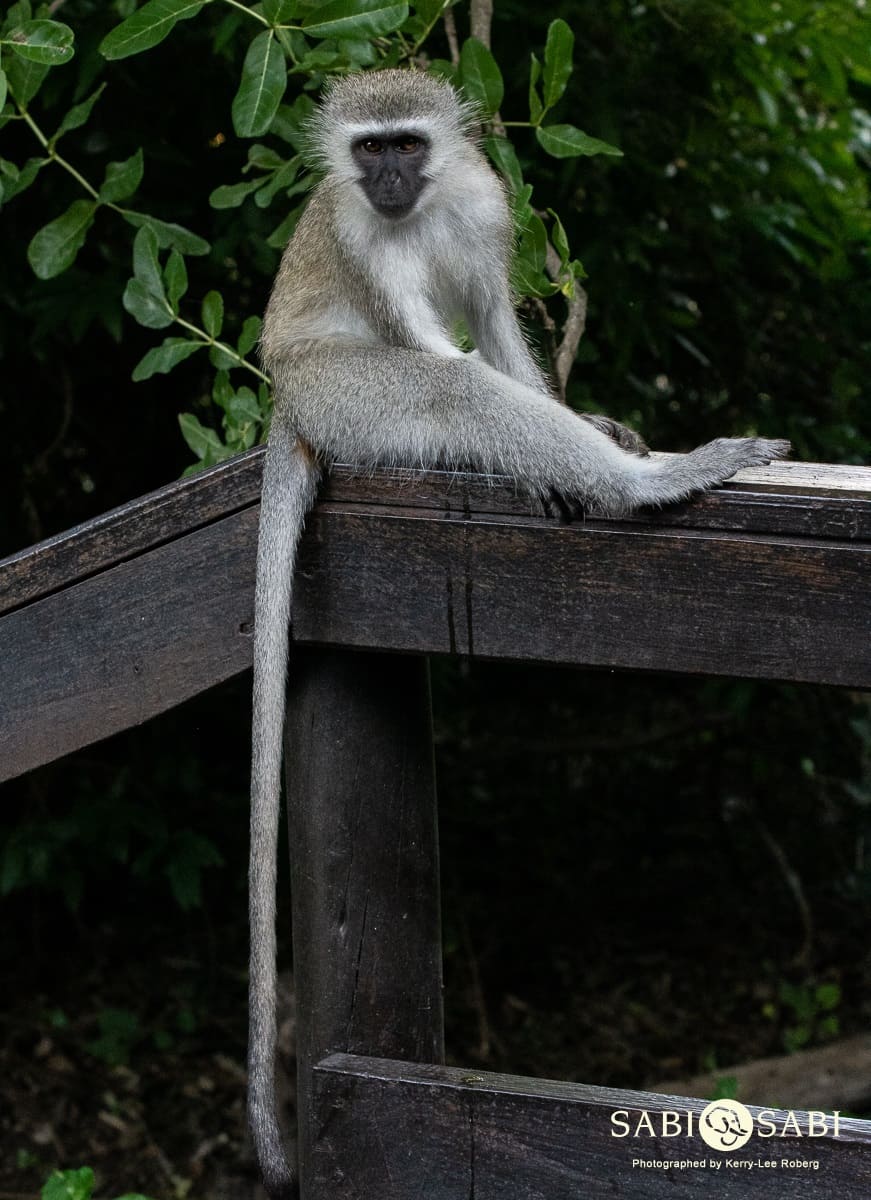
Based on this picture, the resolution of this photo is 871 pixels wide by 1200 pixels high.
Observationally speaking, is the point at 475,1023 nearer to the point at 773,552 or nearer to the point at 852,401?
the point at 852,401

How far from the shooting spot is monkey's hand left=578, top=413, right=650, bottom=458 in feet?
8.69

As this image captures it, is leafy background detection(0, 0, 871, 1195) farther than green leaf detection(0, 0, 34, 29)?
Answer: Yes

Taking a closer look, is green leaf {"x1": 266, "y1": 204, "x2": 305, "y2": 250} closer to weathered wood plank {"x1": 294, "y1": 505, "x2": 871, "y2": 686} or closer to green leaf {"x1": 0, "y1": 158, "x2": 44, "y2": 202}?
green leaf {"x1": 0, "y1": 158, "x2": 44, "y2": 202}

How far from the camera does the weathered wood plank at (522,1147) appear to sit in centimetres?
176

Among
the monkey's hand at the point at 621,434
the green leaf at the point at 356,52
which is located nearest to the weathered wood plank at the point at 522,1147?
the monkey's hand at the point at 621,434

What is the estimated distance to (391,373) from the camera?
2.93m

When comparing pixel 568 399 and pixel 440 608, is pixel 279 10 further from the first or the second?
pixel 568 399

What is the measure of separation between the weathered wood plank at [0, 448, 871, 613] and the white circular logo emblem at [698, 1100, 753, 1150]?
2.45 feet

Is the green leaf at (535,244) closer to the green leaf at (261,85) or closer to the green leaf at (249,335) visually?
the green leaf at (261,85)

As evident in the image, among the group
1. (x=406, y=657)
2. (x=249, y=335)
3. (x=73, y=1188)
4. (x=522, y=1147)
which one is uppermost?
(x=249, y=335)

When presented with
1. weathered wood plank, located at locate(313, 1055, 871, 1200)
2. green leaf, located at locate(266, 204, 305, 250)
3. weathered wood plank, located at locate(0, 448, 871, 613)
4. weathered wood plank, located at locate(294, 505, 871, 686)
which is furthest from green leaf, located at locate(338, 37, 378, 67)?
weathered wood plank, located at locate(313, 1055, 871, 1200)

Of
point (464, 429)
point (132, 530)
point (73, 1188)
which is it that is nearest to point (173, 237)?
point (464, 429)

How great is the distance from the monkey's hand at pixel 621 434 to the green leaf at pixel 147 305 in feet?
3.28

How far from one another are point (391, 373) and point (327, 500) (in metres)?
0.89
